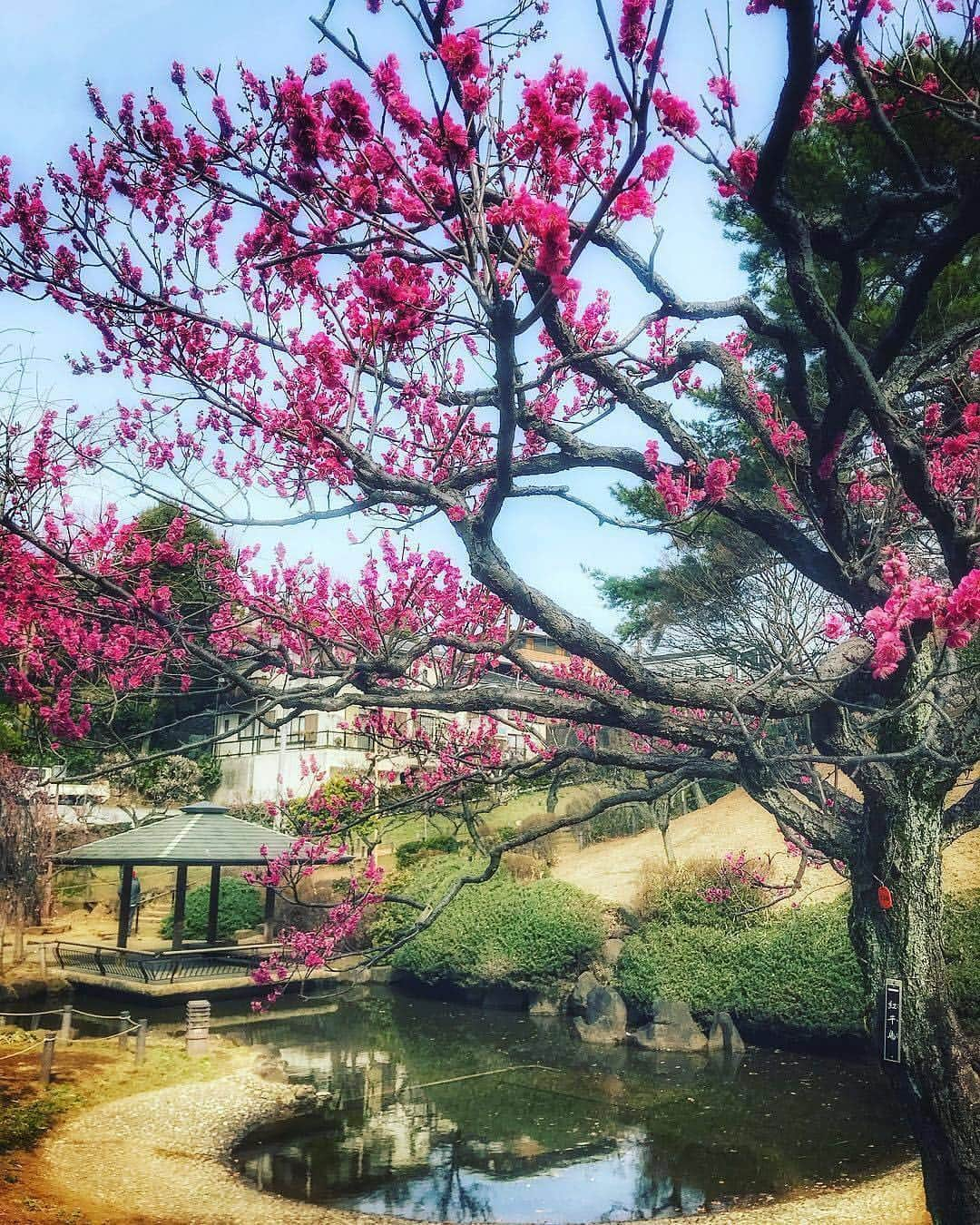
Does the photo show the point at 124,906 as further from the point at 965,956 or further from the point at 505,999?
Result: the point at 965,956

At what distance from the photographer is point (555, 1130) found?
1023cm

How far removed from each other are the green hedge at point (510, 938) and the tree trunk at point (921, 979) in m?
10.8

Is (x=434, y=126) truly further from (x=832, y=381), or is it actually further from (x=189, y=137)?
(x=832, y=381)

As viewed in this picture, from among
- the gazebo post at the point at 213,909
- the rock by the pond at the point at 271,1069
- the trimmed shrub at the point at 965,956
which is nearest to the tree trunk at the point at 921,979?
the trimmed shrub at the point at 965,956

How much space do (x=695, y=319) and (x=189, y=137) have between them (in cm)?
271

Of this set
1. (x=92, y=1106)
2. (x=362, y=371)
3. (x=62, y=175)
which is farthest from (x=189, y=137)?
(x=92, y=1106)

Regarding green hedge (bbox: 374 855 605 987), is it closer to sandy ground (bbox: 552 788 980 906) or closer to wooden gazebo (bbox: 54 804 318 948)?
sandy ground (bbox: 552 788 980 906)

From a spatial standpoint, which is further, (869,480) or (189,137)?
(869,480)

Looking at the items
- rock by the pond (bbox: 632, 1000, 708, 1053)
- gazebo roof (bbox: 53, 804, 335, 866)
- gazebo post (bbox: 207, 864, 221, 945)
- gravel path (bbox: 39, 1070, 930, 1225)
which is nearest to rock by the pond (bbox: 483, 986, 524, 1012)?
rock by the pond (bbox: 632, 1000, 708, 1053)

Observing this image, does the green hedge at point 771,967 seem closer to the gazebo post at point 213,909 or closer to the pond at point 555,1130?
the pond at point 555,1130

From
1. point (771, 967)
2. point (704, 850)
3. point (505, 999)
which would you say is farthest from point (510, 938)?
point (704, 850)

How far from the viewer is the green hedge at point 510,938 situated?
15.8m

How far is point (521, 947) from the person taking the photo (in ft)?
52.3

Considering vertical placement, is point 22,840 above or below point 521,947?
above
